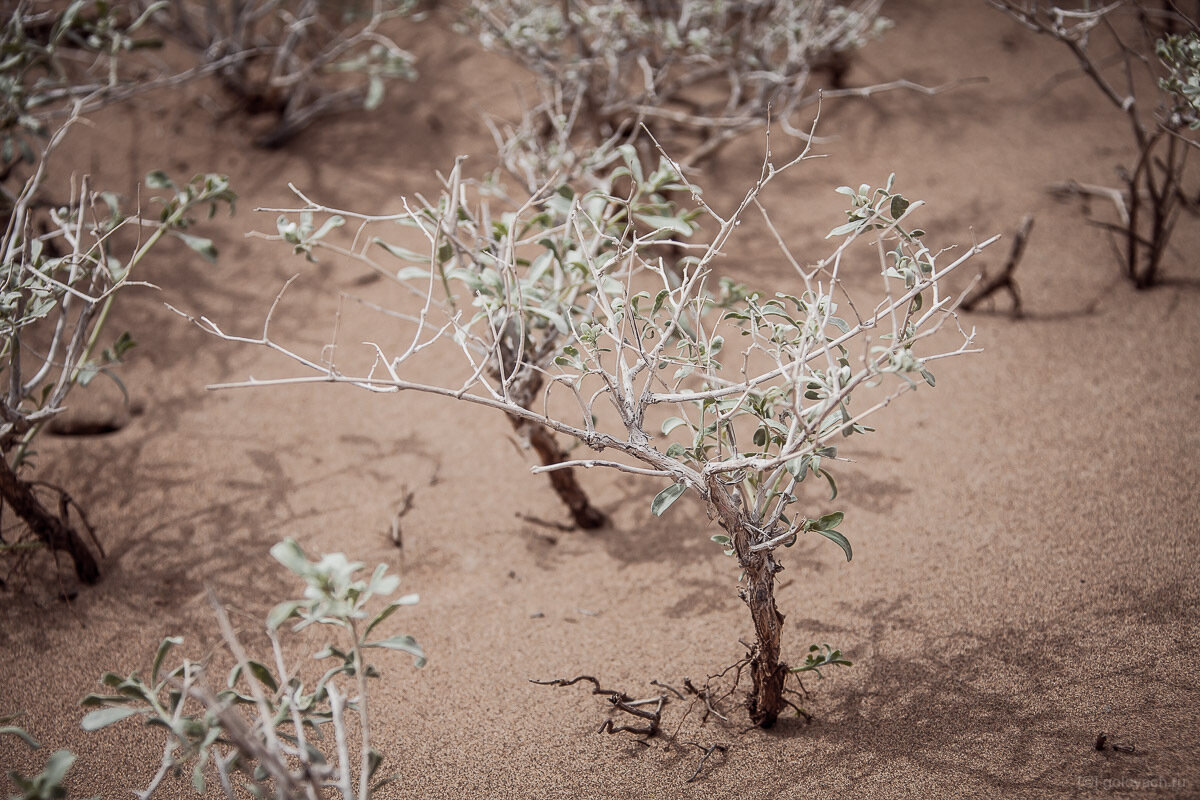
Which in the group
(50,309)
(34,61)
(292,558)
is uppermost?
(34,61)

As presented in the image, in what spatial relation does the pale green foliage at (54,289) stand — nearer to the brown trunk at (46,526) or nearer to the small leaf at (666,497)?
the brown trunk at (46,526)

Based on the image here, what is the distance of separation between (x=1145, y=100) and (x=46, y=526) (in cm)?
430

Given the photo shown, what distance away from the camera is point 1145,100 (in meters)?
3.61

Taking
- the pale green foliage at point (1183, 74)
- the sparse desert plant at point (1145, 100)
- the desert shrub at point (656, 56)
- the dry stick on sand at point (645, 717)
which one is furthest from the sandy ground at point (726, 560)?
the pale green foliage at point (1183, 74)

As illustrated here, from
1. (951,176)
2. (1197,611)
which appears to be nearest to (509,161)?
(951,176)

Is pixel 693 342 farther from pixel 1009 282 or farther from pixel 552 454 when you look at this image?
pixel 1009 282

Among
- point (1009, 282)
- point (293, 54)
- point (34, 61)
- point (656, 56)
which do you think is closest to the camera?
point (1009, 282)

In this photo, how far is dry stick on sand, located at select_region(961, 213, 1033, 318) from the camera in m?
2.74

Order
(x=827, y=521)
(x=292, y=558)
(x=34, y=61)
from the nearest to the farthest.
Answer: (x=292, y=558) < (x=827, y=521) < (x=34, y=61)

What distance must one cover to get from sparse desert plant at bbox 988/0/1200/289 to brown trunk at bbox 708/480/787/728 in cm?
140

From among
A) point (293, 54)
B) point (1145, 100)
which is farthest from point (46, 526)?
point (1145, 100)

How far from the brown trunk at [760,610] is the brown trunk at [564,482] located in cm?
72

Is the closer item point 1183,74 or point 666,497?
point 666,497

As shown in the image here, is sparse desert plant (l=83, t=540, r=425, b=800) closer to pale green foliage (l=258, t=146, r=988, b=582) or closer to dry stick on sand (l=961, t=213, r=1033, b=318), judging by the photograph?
pale green foliage (l=258, t=146, r=988, b=582)
